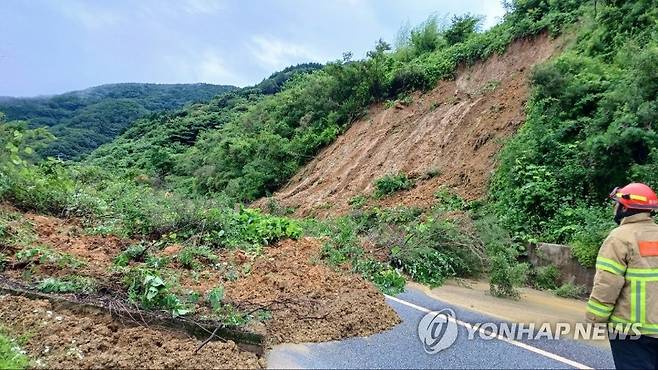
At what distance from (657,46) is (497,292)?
6.53 metres

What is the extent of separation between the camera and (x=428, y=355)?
541 cm

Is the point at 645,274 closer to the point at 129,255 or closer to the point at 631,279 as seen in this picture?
the point at 631,279

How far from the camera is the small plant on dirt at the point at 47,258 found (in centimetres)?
675

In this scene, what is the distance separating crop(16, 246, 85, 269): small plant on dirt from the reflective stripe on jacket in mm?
6190

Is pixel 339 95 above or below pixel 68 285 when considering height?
above

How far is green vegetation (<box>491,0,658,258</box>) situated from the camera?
9.98m

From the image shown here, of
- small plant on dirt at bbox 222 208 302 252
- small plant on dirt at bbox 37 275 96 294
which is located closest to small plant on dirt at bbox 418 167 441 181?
small plant on dirt at bbox 222 208 302 252

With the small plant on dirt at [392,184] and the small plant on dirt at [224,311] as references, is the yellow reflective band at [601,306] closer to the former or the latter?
the small plant on dirt at [224,311]

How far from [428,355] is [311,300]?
1.70 metres

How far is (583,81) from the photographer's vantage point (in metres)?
13.0

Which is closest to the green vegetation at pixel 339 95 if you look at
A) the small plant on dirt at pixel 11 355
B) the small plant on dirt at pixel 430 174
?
the small plant on dirt at pixel 430 174

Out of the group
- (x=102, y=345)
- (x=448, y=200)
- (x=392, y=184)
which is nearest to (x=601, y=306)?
(x=102, y=345)

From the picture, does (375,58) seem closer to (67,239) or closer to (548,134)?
(548,134)

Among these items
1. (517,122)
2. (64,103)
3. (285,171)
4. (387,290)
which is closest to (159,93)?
(64,103)
